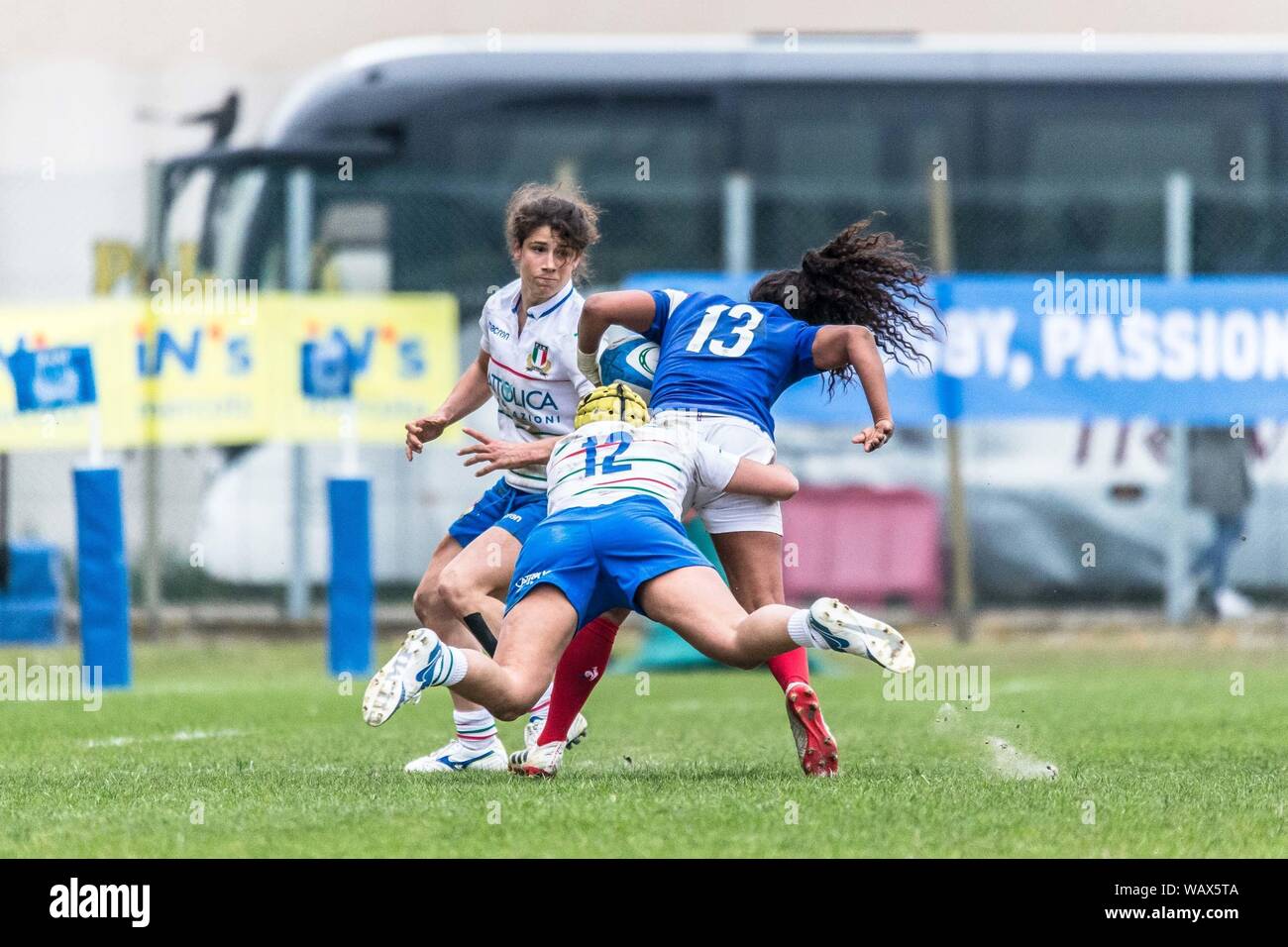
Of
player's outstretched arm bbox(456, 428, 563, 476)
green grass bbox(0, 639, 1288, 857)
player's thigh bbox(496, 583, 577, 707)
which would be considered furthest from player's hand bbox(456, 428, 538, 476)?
green grass bbox(0, 639, 1288, 857)

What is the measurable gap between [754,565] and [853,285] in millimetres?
1137

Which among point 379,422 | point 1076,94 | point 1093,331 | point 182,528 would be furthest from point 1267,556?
point 182,528

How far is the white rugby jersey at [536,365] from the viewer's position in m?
6.77

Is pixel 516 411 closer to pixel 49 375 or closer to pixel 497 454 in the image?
pixel 497 454

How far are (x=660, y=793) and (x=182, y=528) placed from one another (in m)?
10.0

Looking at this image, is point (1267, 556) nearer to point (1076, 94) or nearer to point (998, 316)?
point (998, 316)

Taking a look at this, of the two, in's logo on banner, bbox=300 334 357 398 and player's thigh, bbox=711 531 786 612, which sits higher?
in's logo on banner, bbox=300 334 357 398

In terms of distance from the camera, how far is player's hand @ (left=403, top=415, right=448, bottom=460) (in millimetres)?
6648

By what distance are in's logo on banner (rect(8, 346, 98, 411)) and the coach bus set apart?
4.00 metres

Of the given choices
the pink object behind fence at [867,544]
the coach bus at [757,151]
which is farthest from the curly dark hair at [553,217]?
the coach bus at [757,151]

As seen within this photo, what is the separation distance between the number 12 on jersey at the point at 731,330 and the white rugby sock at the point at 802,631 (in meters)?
1.31

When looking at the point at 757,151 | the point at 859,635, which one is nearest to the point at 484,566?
the point at 859,635

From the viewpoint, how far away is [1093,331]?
14.5 meters

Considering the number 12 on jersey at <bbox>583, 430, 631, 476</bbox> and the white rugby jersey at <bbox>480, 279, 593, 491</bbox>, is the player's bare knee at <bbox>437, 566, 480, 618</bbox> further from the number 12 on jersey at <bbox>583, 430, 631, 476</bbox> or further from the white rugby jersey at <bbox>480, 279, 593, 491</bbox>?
the number 12 on jersey at <bbox>583, 430, 631, 476</bbox>
